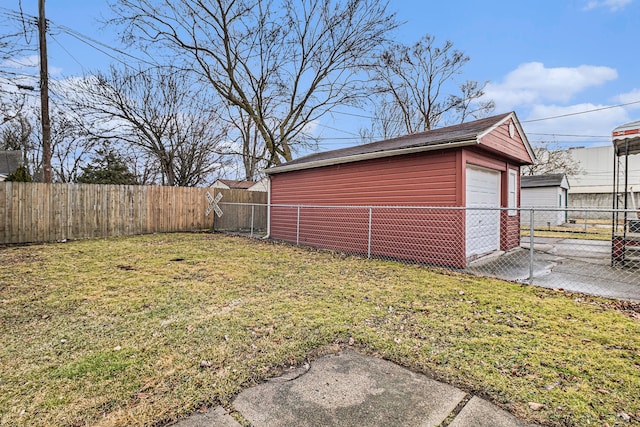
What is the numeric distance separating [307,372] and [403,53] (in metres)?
20.9

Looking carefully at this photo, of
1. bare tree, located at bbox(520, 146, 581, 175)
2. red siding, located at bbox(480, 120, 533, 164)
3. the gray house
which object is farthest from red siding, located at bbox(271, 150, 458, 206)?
bare tree, located at bbox(520, 146, 581, 175)

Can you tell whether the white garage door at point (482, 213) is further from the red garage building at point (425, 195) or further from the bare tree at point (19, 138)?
the bare tree at point (19, 138)

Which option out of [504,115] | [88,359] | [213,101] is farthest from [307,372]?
[213,101]

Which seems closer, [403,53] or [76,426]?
[76,426]

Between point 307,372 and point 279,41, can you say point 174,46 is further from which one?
point 307,372

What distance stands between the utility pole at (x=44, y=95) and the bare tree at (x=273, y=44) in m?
3.54

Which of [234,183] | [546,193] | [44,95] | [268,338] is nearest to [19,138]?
[44,95]

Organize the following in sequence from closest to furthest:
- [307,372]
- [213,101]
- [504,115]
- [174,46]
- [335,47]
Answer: [307,372] → [504,115] → [174,46] → [335,47] → [213,101]

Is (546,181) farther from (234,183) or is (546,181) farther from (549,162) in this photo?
(234,183)

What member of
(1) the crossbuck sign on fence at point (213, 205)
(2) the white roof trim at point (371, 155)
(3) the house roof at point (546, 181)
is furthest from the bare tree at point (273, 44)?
(3) the house roof at point (546, 181)

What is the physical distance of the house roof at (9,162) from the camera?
15.0 metres

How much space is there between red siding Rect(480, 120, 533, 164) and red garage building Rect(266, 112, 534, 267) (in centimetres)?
2

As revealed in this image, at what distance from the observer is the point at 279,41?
14.2m

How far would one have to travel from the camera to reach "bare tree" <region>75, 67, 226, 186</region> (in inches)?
587
